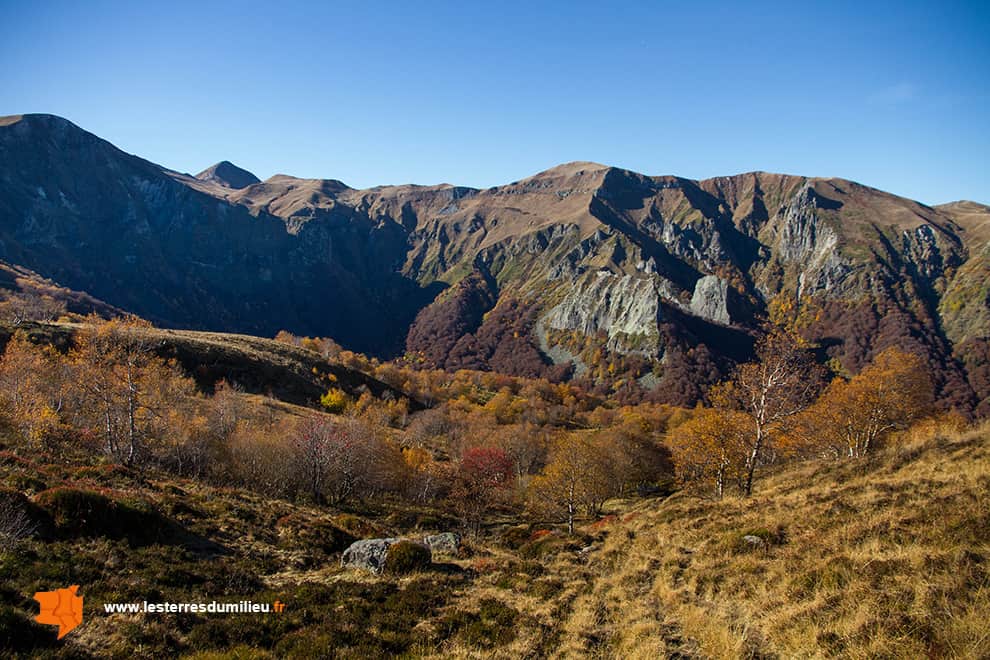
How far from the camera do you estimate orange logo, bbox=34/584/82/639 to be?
40.8 feet

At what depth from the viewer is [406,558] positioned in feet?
76.3

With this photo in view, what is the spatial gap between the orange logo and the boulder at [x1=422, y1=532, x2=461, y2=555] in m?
17.8

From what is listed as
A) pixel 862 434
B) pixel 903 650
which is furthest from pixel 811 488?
pixel 862 434

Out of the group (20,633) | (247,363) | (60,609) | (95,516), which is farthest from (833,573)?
(247,363)

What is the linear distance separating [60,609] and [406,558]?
13.7m

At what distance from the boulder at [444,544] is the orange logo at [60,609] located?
17812mm

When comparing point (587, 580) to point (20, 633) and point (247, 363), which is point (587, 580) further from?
point (247, 363)

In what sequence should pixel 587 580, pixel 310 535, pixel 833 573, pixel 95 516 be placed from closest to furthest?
1. pixel 833 573
2. pixel 95 516
3. pixel 587 580
4. pixel 310 535

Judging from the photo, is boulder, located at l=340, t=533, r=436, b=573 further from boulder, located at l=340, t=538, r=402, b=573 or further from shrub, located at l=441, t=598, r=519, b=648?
shrub, located at l=441, t=598, r=519, b=648

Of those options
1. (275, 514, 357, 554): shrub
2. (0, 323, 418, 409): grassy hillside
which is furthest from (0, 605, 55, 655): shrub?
(0, 323, 418, 409): grassy hillside

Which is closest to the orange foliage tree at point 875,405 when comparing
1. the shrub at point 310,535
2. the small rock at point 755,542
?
the small rock at point 755,542

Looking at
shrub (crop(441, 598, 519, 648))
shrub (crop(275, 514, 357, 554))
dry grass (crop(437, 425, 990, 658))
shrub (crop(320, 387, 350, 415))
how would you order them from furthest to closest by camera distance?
shrub (crop(320, 387, 350, 415)) → shrub (crop(275, 514, 357, 554)) → shrub (crop(441, 598, 519, 648)) → dry grass (crop(437, 425, 990, 658))

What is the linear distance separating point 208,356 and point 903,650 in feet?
363

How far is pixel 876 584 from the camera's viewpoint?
11453mm
